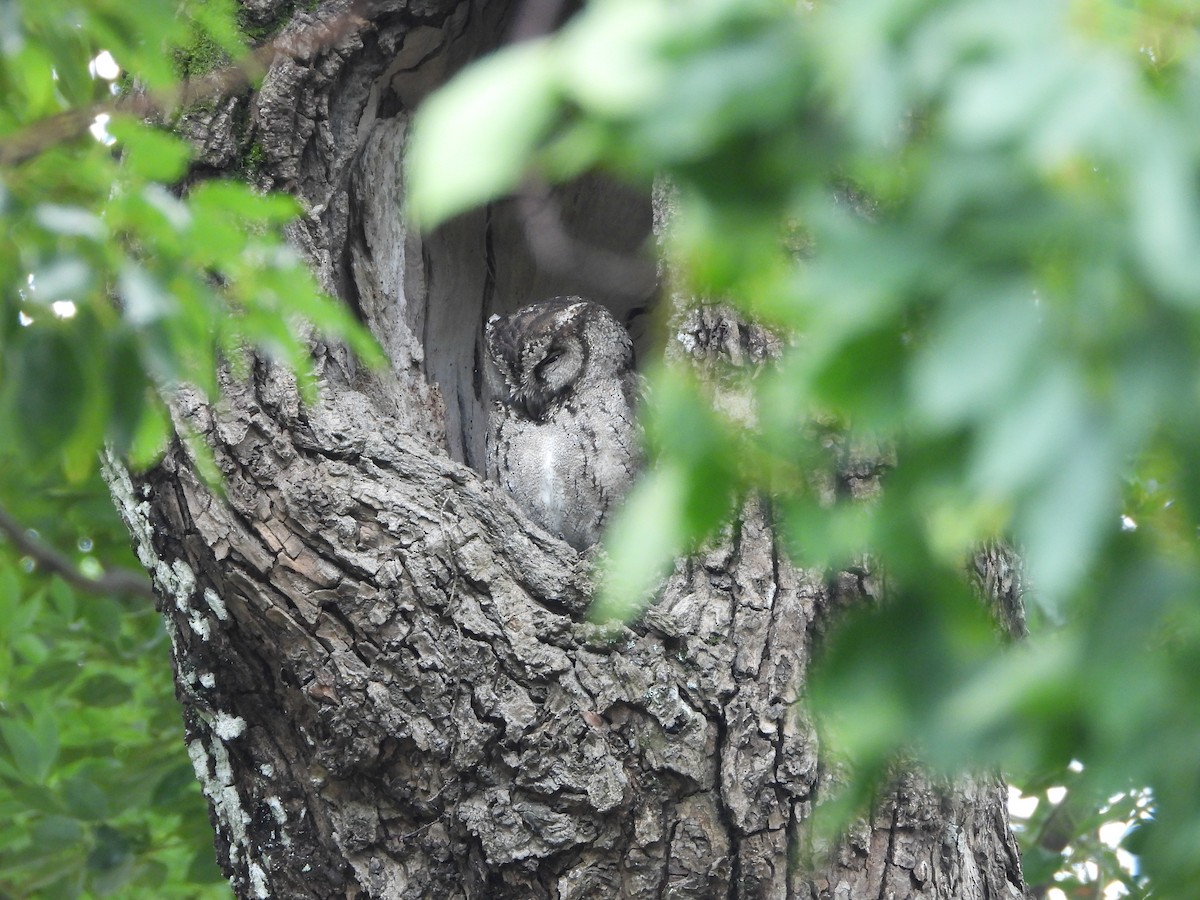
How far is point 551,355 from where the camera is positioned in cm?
320

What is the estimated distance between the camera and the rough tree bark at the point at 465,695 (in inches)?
76.7

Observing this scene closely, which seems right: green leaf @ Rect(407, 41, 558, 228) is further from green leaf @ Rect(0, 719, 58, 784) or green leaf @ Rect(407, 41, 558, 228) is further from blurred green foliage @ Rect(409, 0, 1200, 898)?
green leaf @ Rect(0, 719, 58, 784)

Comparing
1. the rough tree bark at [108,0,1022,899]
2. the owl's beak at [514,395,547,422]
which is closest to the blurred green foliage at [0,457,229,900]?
the rough tree bark at [108,0,1022,899]

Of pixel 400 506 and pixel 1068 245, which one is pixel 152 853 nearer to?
pixel 400 506

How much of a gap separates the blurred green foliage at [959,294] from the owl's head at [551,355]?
240 cm

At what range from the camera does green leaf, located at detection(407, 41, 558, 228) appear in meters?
0.72

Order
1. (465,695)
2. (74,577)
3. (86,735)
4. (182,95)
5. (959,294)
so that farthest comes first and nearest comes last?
(86,735) < (74,577) < (182,95) < (465,695) < (959,294)

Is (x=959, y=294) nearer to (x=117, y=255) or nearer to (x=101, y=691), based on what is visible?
(x=117, y=255)

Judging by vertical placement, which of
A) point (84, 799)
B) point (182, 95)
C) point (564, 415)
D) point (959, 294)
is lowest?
point (959, 294)

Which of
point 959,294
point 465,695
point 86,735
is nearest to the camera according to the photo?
point 959,294

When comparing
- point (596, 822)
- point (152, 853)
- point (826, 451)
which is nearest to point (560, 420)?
point (596, 822)

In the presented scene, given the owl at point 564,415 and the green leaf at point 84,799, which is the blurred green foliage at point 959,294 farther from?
the green leaf at point 84,799

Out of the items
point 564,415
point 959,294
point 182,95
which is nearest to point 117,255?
point 959,294

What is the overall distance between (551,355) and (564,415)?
0.54 ft
